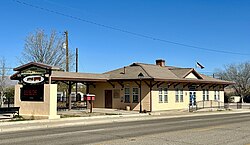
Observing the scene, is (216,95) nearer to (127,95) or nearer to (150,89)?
(127,95)

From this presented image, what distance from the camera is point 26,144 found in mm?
11469

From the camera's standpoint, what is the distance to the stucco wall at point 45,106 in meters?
23.1

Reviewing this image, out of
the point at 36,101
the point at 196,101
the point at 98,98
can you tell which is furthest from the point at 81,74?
the point at 196,101

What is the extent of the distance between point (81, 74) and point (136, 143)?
22.8 meters

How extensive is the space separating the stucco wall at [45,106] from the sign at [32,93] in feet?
0.95

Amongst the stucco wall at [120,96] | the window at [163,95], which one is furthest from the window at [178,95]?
the stucco wall at [120,96]

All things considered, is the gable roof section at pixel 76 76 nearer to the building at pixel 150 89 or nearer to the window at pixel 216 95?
the building at pixel 150 89

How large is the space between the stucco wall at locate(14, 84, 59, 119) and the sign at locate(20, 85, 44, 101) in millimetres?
289

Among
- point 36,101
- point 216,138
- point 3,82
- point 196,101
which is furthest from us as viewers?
point 3,82

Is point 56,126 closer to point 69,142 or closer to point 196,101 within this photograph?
point 69,142

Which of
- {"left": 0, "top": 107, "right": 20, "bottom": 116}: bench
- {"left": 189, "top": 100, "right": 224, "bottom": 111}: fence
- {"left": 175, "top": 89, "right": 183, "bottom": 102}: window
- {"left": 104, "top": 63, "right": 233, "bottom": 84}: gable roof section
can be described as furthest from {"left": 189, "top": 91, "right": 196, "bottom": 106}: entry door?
{"left": 0, "top": 107, "right": 20, "bottom": 116}: bench

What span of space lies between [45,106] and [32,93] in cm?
167

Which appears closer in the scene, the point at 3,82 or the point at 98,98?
the point at 98,98

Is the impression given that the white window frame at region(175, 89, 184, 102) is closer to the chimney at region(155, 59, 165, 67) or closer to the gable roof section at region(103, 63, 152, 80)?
the gable roof section at region(103, 63, 152, 80)
